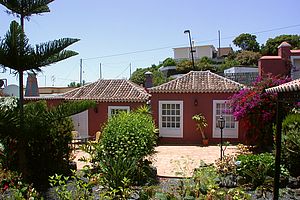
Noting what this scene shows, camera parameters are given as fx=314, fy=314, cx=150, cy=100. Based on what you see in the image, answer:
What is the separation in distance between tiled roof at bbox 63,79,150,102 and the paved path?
3437 millimetres

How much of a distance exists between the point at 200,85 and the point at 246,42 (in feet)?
132

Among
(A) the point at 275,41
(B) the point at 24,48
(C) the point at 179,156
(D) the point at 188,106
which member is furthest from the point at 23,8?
(A) the point at 275,41

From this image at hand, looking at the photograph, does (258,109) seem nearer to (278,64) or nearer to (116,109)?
(278,64)

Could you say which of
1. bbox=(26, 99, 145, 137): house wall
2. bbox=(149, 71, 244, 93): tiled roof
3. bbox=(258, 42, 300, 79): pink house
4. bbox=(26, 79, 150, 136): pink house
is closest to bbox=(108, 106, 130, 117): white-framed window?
bbox=(26, 79, 150, 136): pink house

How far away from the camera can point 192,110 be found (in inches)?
572

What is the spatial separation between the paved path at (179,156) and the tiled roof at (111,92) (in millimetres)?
3437

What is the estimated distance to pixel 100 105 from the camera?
16.0 m

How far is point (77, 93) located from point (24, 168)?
437 inches

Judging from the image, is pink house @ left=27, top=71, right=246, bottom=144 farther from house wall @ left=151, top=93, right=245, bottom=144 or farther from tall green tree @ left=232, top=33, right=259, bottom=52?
tall green tree @ left=232, top=33, right=259, bottom=52

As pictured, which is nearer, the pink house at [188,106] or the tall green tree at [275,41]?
the pink house at [188,106]

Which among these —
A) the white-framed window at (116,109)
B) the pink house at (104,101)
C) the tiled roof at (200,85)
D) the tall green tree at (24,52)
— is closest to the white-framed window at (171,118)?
the tiled roof at (200,85)

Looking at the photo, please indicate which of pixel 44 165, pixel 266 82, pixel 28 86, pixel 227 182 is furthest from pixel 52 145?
pixel 28 86

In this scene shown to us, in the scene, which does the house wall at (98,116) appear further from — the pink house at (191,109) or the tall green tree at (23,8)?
the tall green tree at (23,8)

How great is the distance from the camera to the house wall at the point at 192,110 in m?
14.3
